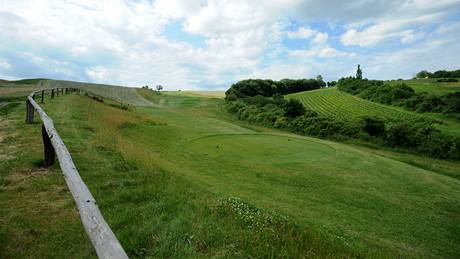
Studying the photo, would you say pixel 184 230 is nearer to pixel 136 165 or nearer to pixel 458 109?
pixel 136 165

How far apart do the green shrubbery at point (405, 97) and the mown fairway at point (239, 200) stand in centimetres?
3554

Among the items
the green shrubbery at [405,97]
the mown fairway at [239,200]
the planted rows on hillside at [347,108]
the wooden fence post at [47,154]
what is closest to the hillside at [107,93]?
the planted rows on hillside at [347,108]

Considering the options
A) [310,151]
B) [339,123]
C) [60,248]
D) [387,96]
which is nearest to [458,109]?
[387,96]

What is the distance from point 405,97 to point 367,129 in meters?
21.1

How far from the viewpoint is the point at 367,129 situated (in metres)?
35.4

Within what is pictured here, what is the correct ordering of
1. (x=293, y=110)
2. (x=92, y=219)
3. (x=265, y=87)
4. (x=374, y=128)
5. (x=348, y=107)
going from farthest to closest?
(x=265, y=87) → (x=348, y=107) → (x=293, y=110) → (x=374, y=128) → (x=92, y=219)

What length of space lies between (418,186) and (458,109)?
37486 millimetres

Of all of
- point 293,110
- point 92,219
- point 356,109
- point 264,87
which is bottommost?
point 92,219

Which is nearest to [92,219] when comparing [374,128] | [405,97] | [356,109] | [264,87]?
[374,128]

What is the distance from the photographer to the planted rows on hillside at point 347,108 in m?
43.2

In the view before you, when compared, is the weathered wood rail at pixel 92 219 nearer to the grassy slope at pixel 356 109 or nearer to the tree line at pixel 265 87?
the grassy slope at pixel 356 109

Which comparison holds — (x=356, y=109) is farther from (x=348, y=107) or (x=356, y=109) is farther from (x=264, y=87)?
(x=264, y=87)

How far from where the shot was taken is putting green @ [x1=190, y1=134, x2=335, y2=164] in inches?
560

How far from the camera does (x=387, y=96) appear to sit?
52.4 meters
